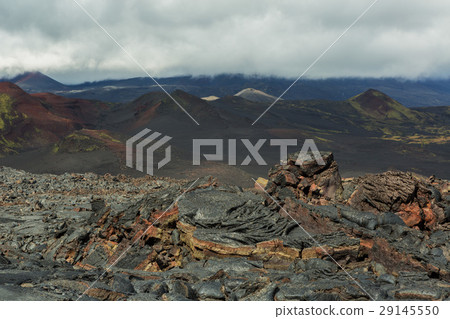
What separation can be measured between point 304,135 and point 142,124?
36.2 m

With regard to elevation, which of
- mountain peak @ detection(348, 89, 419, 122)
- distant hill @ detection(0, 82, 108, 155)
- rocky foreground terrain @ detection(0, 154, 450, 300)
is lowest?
rocky foreground terrain @ detection(0, 154, 450, 300)

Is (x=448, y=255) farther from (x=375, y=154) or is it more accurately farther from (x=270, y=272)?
(x=375, y=154)

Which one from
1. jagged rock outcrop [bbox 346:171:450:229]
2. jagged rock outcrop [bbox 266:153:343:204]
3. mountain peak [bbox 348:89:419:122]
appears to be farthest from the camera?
mountain peak [bbox 348:89:419:122]

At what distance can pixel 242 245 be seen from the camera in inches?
436

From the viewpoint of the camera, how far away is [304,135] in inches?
3142

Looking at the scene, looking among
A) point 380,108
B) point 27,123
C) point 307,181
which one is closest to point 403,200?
point 307,181

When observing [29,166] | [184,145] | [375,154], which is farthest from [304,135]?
[29,166]

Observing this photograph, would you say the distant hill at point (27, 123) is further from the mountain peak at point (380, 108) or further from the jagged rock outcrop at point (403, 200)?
the mountain peak at point (380, 108)

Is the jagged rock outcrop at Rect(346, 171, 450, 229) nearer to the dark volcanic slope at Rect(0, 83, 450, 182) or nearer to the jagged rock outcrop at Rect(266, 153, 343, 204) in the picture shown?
the jagged rock outcrop at Rect(266, 153, 343, 204)

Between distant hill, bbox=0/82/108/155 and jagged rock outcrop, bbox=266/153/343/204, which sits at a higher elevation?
distant hill, bbox=0/82/108/155

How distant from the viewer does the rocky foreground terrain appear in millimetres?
7785

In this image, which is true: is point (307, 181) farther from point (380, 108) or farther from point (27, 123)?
point (380, 108)

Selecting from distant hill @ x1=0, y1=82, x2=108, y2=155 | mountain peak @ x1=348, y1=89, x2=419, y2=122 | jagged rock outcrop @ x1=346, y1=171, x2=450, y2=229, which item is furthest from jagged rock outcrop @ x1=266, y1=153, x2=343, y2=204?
mountain peak @ x1=348, y1=89, x2=419, y2=122

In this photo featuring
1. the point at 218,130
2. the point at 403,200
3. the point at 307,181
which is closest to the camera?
the point at 403,200
